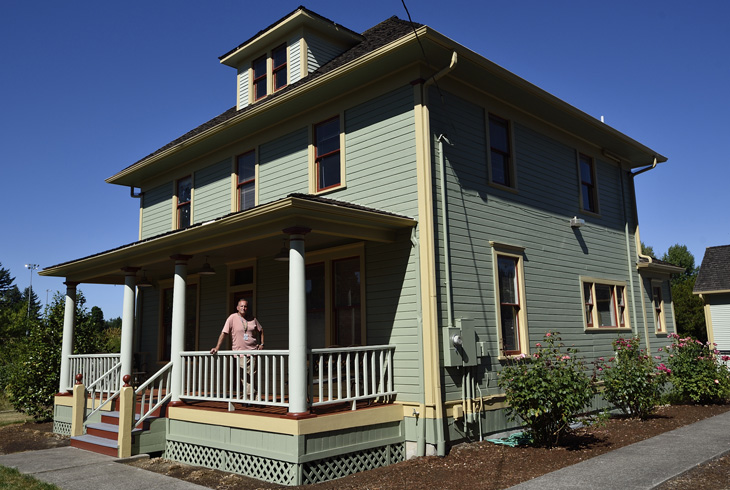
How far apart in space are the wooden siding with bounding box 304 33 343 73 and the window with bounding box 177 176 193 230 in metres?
4.14

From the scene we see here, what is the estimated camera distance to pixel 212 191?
45.0 feet

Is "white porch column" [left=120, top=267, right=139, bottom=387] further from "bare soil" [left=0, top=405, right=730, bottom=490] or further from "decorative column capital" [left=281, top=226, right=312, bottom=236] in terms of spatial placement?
"decorative column capital" [left=281, top=226, right=312, bottom=236]

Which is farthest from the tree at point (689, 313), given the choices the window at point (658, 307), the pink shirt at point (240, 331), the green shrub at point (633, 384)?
the pink shirt at point (240, 331)

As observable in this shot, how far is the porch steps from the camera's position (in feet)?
31.5

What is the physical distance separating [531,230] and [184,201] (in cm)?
849

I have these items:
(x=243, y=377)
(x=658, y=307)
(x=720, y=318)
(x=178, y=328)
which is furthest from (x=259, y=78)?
(x=720, y=318)

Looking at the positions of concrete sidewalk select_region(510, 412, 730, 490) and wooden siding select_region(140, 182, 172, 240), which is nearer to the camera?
concrete sidewalk select_region(510, 412, 730, 490)

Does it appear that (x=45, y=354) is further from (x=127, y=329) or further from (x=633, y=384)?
(x=633, y=384)

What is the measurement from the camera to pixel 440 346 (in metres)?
8.86

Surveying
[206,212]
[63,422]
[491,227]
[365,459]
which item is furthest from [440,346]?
[63,422]

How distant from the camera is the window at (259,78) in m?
14.5

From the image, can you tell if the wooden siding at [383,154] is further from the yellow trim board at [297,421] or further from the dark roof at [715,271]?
the dark roof at [715,271]

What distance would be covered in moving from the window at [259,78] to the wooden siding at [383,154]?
4.71 m

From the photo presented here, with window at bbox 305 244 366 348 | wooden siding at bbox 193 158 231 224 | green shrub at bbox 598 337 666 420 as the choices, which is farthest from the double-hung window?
green shrub at bbox 598 337 666 420
